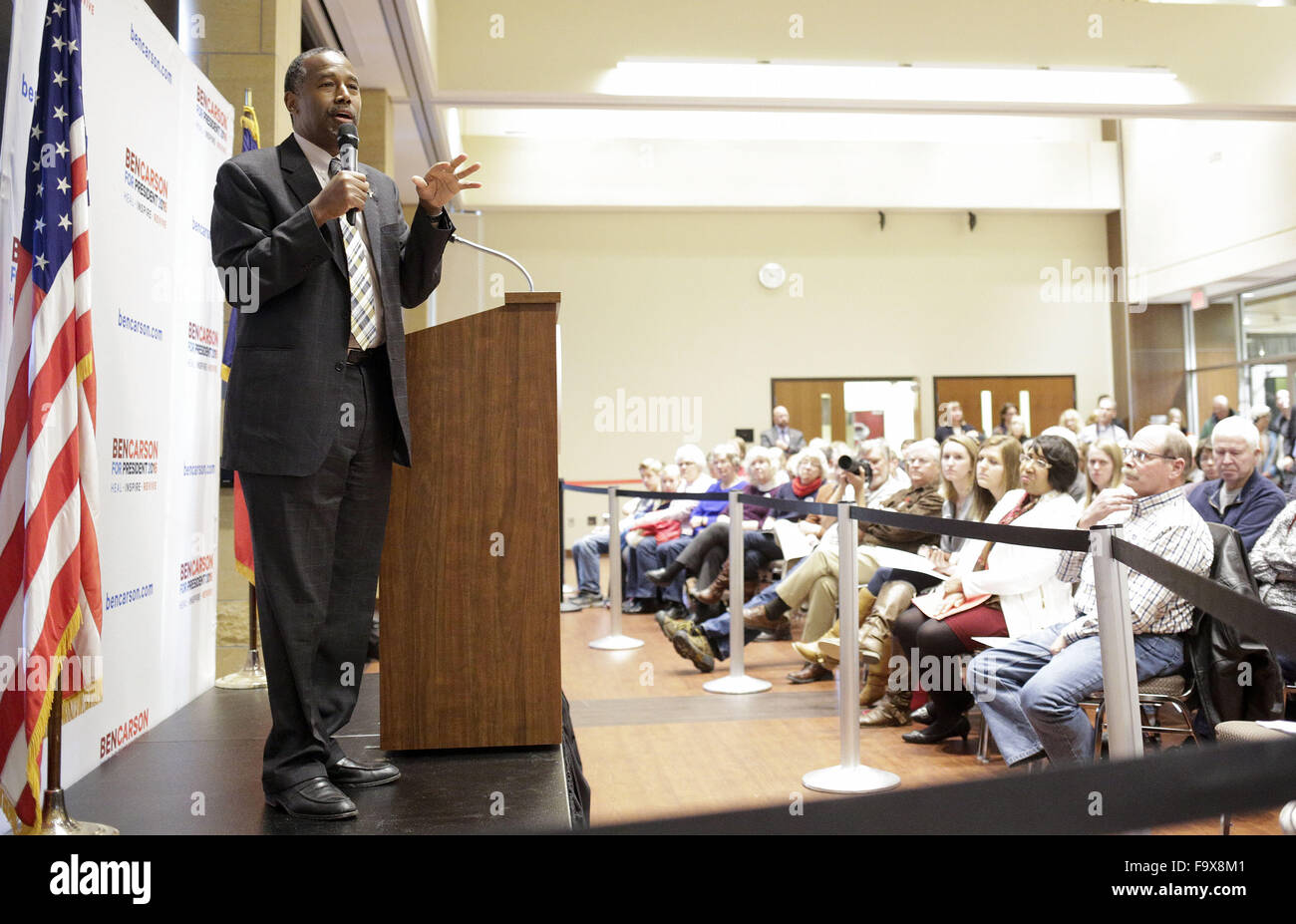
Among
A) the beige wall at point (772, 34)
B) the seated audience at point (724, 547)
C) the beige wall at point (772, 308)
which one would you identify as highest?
the beige wall at point (772, 34)

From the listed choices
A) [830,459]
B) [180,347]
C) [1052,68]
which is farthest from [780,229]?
[180,347]

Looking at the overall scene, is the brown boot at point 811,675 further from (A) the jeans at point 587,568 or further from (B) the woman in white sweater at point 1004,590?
(A) the jeans at point 587,568

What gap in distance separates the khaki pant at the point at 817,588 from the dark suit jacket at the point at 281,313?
11.5ft

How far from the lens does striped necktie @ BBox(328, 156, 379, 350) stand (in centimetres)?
214

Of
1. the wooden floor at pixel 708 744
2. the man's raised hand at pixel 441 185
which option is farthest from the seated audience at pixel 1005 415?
the man's raised hand at pixel 441 185

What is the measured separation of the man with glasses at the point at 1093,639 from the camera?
2924mm

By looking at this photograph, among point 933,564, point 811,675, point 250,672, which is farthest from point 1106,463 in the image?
point 250,672

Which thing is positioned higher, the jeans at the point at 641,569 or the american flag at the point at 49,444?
the american flag at the point at 49,444

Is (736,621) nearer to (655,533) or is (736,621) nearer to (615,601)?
(615,601)

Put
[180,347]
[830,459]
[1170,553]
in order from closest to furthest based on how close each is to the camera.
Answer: [1170,553] < [180,347] < [830,459]
